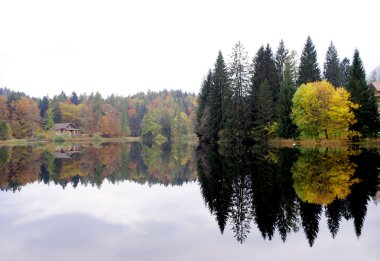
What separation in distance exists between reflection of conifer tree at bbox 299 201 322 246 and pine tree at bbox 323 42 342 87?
242 ft

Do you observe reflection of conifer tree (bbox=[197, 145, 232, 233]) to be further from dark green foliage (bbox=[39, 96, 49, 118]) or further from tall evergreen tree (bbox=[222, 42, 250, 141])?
dark green foliage (bbox=[39, 96, 49, 118])

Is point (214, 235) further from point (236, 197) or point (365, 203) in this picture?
point (365, 203)

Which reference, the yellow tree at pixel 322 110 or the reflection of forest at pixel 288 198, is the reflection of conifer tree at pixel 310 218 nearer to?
the reflection of forest at pixel 288 198

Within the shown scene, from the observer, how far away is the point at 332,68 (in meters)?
82.1

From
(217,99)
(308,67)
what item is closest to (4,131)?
(217,99)

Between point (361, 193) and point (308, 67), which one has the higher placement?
point (308, 67)

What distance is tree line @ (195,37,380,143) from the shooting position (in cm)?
4959

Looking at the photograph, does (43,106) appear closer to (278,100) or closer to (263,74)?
(263,74)

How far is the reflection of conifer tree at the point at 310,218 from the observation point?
9.90m

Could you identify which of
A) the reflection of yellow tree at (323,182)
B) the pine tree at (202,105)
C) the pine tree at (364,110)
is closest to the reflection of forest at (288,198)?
the reflection of yellow tree at (323,182)

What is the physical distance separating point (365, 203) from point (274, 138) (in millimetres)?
45359

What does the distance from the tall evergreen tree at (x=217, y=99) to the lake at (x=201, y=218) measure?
44148 millimetres

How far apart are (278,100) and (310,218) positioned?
46.3m

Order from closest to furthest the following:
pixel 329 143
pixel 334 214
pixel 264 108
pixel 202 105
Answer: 1. pixel 334 214
2. pixel 329 143
3. pixel 264 108
4. pixel 202 105
